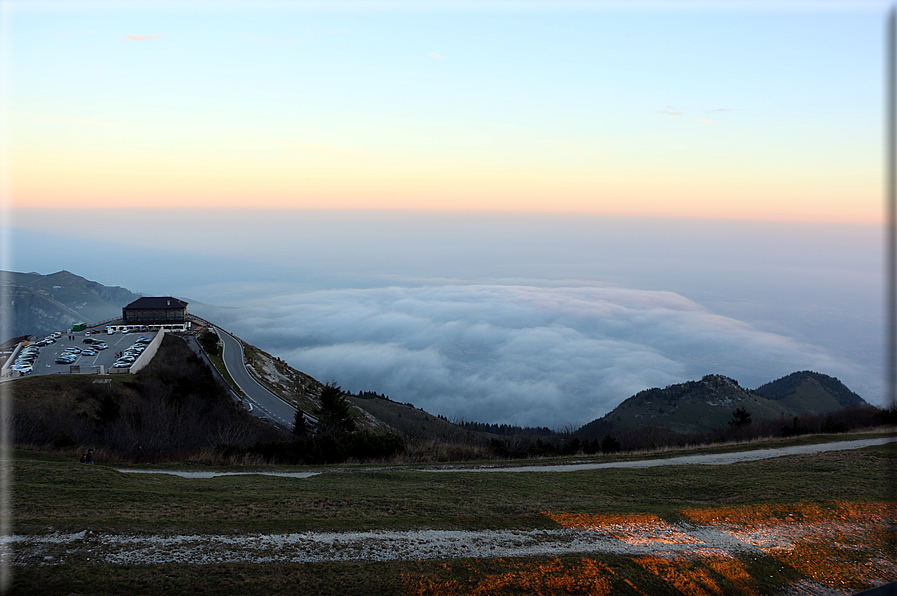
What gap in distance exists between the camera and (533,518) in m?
11.5

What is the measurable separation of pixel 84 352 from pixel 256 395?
1761 cm

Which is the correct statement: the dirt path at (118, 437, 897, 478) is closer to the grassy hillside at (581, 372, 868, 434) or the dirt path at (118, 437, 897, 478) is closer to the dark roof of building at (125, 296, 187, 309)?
the dark roof of building at (125, 296, 187, 309)

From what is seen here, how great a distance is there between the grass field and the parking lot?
27.4 metres

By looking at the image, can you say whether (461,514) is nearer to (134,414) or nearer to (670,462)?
(670,462)

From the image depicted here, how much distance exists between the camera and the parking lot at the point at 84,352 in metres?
39.4

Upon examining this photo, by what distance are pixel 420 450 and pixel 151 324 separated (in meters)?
55.3

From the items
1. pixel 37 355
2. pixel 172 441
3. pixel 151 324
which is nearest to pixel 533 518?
pixel 172 441

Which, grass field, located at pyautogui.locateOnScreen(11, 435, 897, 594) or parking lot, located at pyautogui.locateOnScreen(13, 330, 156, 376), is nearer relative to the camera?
grass field, located at pyautogui.locateOnScreen(11, 435, 897, 594)

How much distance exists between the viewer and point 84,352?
152ft

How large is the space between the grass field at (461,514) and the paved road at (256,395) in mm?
22922

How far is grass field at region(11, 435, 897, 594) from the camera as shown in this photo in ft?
26.2

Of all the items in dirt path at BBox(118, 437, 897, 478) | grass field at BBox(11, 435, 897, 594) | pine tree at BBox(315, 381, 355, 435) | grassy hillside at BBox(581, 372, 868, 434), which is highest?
grass field at BBox(11, 435, 897, 594)

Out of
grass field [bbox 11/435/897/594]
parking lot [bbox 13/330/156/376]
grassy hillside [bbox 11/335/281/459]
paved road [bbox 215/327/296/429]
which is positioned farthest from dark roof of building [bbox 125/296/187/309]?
grass field [bbox 11/435/897/594]

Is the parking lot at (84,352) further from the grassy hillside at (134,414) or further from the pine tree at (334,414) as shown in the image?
the pine tree at (334,414)
